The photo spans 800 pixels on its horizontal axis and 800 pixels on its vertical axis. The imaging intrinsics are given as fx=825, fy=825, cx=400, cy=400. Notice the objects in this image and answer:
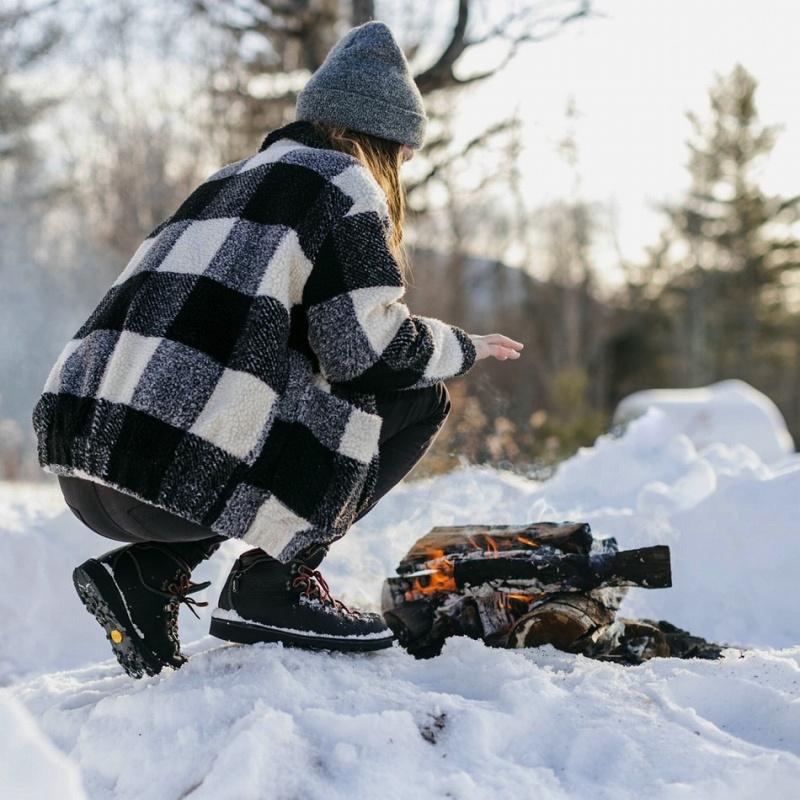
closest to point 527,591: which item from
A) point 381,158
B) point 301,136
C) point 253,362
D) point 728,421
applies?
point 253,362

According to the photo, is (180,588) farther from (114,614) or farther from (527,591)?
(527,591)

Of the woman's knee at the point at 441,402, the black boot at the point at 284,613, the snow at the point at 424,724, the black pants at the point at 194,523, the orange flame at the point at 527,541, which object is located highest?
the woman's knee at the point at 441,402

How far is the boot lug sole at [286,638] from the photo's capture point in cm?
185

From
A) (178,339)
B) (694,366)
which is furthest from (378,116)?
(694,366)

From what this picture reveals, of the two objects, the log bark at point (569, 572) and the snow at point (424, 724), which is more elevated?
the log bark at point (569, 572)

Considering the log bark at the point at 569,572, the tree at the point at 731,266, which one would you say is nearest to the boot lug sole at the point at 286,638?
the log bark at the point at 569,572

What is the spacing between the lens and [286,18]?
6066 millimetres

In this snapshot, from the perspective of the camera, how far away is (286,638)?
73.0 inches

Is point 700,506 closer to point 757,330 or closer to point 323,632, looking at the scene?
point 323,632

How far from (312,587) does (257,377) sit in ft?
1.86

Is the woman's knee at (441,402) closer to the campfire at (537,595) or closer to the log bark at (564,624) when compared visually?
the campfire at (537,595)

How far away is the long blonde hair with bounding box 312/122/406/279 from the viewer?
Result: 1836 mm

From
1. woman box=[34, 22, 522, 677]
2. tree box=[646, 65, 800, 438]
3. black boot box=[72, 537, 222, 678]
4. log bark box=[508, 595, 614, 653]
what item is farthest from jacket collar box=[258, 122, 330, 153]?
tree box=[646, 65, 800, 438]

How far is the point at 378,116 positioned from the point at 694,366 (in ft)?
71.8
